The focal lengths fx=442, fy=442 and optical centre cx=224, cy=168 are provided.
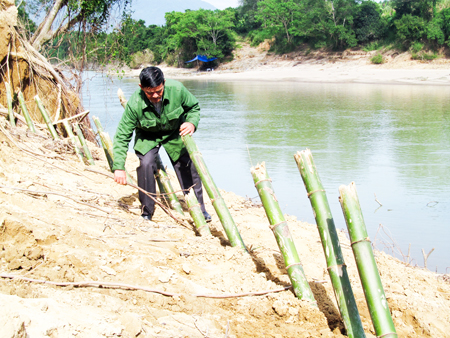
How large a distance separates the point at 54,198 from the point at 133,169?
2794mm

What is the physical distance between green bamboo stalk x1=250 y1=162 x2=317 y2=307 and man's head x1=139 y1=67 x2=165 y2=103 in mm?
1136

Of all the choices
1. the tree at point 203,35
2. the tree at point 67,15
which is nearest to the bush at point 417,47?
the tree at point 203,35

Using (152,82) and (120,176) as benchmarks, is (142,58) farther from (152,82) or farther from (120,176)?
(152,82)

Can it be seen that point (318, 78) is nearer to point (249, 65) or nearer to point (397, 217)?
point (249, 65)

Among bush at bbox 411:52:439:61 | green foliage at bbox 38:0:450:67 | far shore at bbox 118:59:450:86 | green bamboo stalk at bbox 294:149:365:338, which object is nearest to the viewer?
green bamboo stalk at bbox 294:149:365:338

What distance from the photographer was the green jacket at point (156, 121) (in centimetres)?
359

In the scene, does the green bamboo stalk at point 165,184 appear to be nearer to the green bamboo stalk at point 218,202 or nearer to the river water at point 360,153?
the green bamboo stalk at point 218,202

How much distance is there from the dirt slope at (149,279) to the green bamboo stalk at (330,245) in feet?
0.65

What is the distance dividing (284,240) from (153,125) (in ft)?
5.06

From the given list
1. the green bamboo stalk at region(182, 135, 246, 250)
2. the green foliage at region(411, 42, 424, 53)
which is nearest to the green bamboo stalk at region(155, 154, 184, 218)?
the green bamboo stalk at region(182, 135, 246, 250)

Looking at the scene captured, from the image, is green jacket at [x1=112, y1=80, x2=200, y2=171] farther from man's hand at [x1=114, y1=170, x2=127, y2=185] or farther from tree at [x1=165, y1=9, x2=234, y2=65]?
tree at [x1=165, y1=9, x2=234, y2=65]

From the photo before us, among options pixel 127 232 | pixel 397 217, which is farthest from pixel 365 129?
pixel 127 232

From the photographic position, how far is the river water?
5130 millimetres

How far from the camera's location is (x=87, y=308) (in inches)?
82.0
